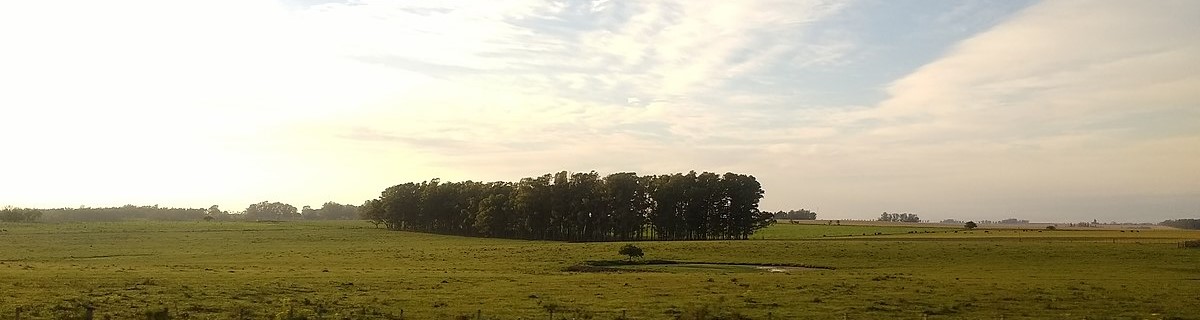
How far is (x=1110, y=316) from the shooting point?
107ft

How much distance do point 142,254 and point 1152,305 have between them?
8777 centimetres

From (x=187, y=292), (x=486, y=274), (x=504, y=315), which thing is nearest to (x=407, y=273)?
(x=486, y=274)

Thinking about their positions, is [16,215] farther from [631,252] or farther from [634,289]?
[634,289]

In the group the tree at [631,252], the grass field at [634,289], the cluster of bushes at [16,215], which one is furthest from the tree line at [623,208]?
the cluster of bushes at [16,215]

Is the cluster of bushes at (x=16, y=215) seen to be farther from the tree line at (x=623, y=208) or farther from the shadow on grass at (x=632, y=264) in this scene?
the shadow on grass at (x=632, y=264)

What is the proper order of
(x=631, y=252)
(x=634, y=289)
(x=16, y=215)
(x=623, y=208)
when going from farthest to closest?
(x=16, y=215) → (x=623, y=208) → (x=631, y=252) → (x=634, y=289)

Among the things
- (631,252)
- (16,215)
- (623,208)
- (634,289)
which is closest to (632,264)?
(631,252)

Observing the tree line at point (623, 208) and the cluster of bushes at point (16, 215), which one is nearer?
the tree line at point (623, 208)

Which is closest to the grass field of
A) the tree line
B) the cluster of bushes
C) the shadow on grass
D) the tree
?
the shadow on grass

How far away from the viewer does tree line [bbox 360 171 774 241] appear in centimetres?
13700

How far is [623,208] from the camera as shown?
5438 inches

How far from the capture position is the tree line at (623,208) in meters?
137

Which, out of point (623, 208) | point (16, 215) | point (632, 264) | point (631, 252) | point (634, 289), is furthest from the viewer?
point (16, 215)

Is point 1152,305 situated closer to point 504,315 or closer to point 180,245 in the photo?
point 504,315
